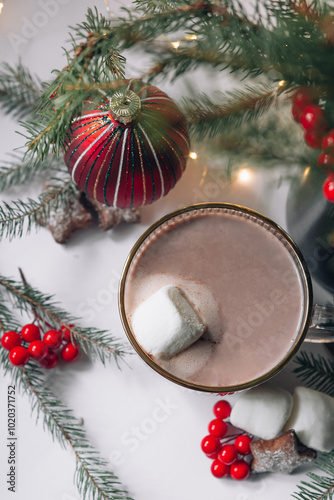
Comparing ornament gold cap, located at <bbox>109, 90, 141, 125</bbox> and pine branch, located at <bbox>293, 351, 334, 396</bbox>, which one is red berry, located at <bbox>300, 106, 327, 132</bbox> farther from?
pine branch, located at <bbox>293, 351, 334, 396</bbox>

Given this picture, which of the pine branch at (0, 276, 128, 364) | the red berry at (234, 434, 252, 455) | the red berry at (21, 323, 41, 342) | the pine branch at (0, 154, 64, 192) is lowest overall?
the red berry at (234, 434, 252, 455)

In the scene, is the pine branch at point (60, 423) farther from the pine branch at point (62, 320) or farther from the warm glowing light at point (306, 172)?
the warm glowing light at point (306, 172)

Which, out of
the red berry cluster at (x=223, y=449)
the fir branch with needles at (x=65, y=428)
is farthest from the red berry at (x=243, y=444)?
the fir branch with needles at (x=65, y=428)

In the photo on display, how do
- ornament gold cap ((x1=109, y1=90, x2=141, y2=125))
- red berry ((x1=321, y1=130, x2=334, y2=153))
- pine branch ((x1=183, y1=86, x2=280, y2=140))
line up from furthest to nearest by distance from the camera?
1. ornament gold cap ((x1=109, y1=90, x2=141, y2=125))
2. pine branch ((x1=183, y1=86, x2=280, y2=140))
3. red berry ((x1=321, y1=130, x2=334, y2=153))

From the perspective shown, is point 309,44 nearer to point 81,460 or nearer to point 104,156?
point 104,156

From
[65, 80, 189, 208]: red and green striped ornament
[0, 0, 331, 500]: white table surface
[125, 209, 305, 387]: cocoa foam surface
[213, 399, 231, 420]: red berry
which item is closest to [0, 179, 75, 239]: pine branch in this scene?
[0, 0, 331, 500]: white table surface

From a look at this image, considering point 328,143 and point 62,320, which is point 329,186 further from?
point 62,320

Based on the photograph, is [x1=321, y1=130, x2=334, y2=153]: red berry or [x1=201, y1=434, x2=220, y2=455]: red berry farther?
[x1=201, y1=434, x2=220, y2=455]: red berry

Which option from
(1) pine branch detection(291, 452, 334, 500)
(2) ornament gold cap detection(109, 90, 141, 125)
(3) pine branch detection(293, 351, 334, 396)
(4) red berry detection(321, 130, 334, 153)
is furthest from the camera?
(3) pine branch detection(293, 351, 334, 396)
